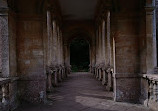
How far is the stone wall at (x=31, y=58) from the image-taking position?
6.84 metres

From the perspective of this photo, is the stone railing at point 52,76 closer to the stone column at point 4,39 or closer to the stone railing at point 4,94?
the stone column at point 4,39

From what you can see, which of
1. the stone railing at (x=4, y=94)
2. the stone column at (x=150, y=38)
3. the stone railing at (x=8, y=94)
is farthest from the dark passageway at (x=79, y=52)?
the stone railing at (x=4, y=94)

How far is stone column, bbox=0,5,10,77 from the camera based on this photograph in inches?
235

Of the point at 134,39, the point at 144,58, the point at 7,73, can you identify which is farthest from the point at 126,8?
the point at 7,73

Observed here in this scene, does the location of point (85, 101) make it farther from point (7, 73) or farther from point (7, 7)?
point (7, 7)

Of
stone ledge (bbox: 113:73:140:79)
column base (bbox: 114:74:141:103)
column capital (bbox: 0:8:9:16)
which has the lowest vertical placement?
column base (bbox: 114:74:141:103)

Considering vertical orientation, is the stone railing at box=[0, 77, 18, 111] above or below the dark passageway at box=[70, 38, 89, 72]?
below

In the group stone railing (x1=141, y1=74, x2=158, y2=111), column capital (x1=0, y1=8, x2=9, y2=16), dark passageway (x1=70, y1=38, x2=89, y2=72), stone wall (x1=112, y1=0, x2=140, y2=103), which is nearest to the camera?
stone railing (x1=141, y1=74, x2=158, y2=111)

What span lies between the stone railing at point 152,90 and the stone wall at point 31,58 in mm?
3251

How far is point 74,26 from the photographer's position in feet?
62.9

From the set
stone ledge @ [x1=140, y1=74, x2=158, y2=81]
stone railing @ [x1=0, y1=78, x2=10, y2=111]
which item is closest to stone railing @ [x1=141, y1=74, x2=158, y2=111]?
stone ledge @ [x1=140, y1=74, x2=158, y2=81]

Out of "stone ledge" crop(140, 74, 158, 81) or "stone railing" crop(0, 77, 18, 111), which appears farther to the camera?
"stone ledge" crop(140, 74, 158, 81)

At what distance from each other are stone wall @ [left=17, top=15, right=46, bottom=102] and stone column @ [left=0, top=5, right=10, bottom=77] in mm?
834

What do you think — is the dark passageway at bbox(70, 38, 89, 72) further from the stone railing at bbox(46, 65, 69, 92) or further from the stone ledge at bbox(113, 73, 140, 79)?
the stone ledge at bbox(113, 73, 140, 79)
